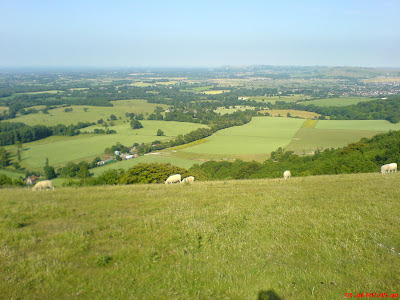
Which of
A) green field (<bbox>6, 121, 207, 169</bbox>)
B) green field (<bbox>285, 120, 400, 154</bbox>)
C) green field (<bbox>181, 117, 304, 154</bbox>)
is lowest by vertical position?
green field (<bbox>6, 121, 207, 169</bbox>)

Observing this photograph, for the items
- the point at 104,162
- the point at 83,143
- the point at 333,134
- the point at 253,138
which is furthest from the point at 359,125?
the point at 83,143

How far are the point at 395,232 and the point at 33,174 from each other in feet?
186

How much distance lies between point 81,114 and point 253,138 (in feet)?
250

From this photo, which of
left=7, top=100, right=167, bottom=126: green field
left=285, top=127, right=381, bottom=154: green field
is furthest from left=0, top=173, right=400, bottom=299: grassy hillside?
left=7, top=100, right=167, bottom=126: green field

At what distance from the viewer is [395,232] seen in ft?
27.9

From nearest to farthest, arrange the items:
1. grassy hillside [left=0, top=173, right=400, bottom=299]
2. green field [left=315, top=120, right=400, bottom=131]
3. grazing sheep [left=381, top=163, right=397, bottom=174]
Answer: grassy hillside [left=0, top=173, right=400, bottom=299]
grazing sheep [left=381, top=163, right=397, bottom=174]
green field [left=315, top=120, right=400, bottom=131]

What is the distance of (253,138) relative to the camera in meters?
78.3

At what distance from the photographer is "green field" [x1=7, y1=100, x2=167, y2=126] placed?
97.9 meters

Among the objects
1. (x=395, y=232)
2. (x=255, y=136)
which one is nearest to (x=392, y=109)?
(x=255, y=136)

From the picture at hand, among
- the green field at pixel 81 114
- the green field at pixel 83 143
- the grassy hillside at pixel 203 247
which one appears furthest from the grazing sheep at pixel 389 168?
the green field at pixel 81 114

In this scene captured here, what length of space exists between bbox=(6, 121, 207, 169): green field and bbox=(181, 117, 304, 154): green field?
1582cm

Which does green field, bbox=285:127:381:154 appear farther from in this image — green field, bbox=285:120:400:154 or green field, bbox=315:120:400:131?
green field, bbox=315:120:400:131

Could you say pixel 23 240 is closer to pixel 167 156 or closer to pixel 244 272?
pixel 244 272

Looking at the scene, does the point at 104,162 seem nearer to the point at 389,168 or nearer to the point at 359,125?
the point at 389,168
